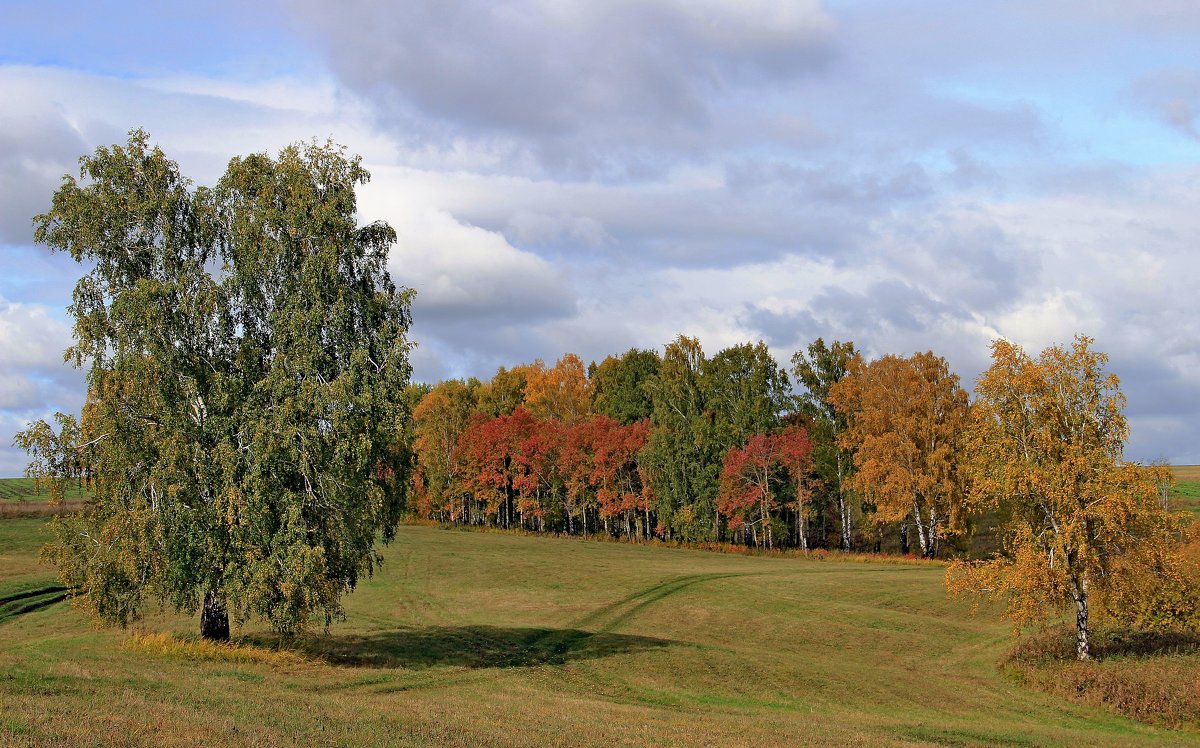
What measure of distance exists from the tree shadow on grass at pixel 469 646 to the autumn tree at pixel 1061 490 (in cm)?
1602

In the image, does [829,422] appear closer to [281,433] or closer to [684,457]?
[684,457]

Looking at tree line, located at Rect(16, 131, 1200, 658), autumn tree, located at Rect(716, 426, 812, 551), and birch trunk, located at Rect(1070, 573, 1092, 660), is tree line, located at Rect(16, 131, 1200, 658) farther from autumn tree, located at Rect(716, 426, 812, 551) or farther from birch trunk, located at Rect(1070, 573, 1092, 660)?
autumn tree, located at Rect(716, 426, 812, 551)

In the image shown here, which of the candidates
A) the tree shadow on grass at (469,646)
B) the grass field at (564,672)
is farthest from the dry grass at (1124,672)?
the tree shadow on grass at (469,646)

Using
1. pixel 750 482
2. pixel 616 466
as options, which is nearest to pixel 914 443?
pixel 750 482

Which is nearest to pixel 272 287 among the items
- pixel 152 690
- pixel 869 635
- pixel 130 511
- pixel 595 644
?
pixel 130 511

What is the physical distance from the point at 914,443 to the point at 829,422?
14293 mm

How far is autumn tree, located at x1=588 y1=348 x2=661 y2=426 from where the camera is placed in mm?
129125

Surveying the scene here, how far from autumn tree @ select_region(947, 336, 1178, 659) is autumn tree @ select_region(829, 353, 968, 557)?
43207 millimetres

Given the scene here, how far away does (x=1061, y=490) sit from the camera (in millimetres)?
40031

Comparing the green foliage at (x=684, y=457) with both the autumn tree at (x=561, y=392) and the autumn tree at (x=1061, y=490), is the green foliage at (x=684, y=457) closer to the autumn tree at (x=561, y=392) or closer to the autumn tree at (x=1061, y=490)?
the autumn tree at (x=561, y=392)

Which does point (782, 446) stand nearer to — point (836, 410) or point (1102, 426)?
point (836, 410)

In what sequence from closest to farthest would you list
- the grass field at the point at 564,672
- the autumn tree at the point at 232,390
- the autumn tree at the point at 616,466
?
the grass field at the point at 564,672, the autumn tree at the point at 232,390, the autumn tree at the point at 616,466

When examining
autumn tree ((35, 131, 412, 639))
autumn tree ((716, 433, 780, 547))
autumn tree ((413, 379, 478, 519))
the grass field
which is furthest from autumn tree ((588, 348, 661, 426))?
A: autumn tree ((35, 131, 412, 639))

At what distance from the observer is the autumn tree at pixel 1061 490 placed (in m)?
39.4
